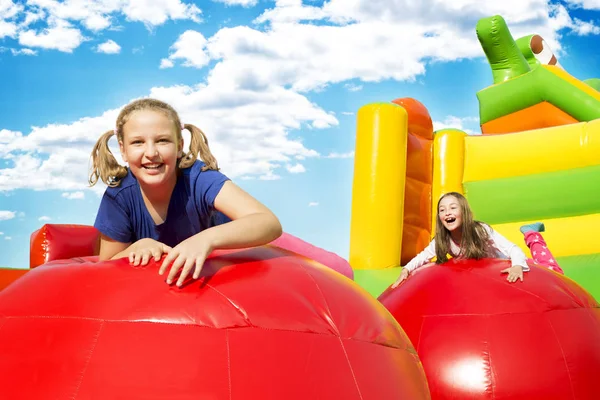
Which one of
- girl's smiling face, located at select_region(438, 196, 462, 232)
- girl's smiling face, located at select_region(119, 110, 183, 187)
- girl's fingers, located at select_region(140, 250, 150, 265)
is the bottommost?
girl's fingers, located at select_region(140, 250, 150, 265)

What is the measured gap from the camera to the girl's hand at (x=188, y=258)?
1499mm

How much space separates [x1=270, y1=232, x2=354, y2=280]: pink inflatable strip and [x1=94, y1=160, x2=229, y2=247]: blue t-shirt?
63.9 inches

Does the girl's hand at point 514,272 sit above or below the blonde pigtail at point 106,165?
below

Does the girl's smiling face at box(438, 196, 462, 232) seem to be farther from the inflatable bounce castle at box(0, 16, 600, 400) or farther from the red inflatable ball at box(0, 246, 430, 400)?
the red inflatable ball at box(0, 246, 430, 400)

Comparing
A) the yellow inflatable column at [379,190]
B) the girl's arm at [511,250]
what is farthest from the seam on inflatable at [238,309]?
the yellow inflatable column at [379,190]

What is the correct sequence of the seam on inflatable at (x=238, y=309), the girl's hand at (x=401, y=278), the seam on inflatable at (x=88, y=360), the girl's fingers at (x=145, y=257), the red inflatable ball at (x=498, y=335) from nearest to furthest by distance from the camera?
the seam on inflatable at (x=88, y=360), the seam on inflatable at (x=238, y=309), the girl's fingers at (x=145, y=257), the red inflatable ball at (x=498, y=335), the girl's hand at (x=401, y=278)

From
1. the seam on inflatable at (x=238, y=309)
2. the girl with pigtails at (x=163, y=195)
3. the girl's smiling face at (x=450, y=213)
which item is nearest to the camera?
the seam on inflatable at (x=238, y=309)

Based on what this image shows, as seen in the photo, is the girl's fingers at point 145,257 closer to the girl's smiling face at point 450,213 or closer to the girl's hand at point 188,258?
the girl's hand at point 188,258

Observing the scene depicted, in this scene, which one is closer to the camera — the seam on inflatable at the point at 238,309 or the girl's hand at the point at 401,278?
the seam on inflatable at the point at 238,309

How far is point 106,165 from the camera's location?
2.17 meters

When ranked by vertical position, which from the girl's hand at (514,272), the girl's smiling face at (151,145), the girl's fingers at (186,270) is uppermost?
the girl's smiling face at (151,145)

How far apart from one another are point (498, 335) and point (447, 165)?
387cm

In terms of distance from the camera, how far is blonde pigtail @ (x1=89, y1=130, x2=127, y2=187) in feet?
7.11

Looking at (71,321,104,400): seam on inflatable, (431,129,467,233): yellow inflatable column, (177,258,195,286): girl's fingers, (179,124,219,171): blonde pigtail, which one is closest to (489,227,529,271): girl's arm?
(179,124,219,171): blonde pigtail
